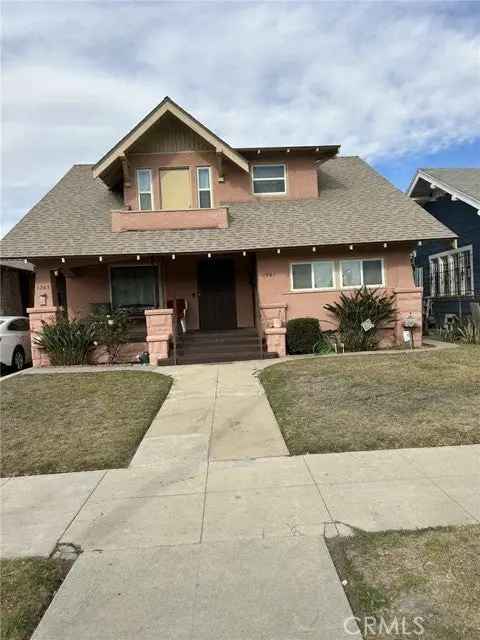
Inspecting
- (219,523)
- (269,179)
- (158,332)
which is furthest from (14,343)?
(219,523)

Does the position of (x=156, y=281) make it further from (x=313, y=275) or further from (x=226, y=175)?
(x=313, y=275)

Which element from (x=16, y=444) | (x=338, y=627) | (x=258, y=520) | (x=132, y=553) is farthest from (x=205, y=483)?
(x=16, y=444)

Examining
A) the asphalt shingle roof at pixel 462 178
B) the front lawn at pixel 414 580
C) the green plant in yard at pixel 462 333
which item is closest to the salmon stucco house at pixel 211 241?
the green plant in yard at pixel 462 333

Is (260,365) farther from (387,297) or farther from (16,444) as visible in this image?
(16,444)

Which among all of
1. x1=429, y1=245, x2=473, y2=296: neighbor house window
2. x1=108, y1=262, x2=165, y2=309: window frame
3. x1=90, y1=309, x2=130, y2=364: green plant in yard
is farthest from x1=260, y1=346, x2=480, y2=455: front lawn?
x1=429, y1=245, x2=473, y2=296: neighbor house window

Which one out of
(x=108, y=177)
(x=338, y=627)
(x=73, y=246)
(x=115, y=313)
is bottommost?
(x=338, y=627)

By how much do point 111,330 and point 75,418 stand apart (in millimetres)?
6072

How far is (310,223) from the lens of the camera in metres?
14.2

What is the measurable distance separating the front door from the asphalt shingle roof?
9.08 meters

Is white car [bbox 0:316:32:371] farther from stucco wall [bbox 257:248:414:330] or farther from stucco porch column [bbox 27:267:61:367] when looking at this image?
stucco wall [bbox 257:248:414:330]

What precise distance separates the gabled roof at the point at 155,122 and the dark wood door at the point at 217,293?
335cm

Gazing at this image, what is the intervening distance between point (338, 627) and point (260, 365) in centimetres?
878

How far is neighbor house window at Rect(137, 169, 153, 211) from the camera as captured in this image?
1484 centimetres

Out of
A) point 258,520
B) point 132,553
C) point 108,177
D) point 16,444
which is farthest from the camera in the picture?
point 108,177
